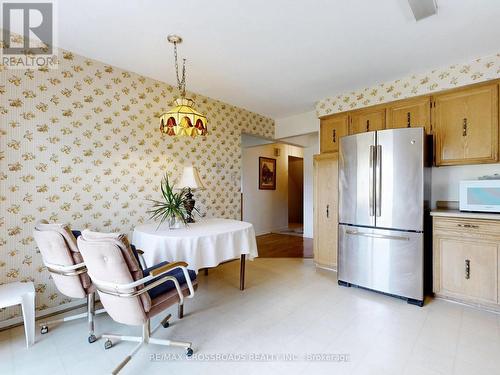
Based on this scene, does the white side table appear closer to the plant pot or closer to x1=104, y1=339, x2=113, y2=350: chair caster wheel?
x1=104, y1=339, x2=113, y2=350: chair caster wheel

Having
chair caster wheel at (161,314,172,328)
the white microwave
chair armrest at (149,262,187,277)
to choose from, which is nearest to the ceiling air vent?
the white microwave

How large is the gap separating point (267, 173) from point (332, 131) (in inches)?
110

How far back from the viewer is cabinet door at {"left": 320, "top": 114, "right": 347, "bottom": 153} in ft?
12.4

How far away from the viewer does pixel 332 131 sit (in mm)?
3881

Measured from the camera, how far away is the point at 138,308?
159cm

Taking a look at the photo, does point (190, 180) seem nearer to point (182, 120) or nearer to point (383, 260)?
point (182, 120)

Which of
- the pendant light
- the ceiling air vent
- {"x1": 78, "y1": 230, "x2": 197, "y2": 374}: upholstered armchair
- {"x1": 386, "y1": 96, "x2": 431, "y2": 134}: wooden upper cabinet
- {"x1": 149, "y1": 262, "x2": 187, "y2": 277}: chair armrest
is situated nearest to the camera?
{"x1": 78, "y1": 230, "x2": 197, "y2": 374}: upholstered armchair

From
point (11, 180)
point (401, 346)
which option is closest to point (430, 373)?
point (401, 346)

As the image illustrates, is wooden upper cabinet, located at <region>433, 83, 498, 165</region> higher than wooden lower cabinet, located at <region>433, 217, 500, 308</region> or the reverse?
higher

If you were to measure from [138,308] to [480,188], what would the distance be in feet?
10.6

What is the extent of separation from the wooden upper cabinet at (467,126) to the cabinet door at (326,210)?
1213 mm

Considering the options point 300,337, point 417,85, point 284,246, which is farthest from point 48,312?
point 417,85

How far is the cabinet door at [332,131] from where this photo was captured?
12.4 ft
